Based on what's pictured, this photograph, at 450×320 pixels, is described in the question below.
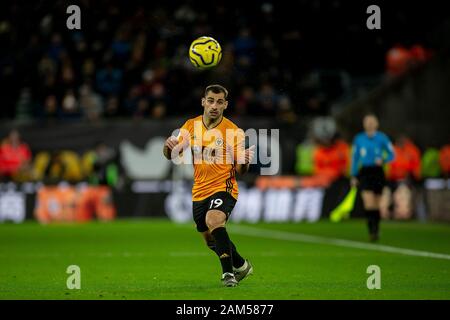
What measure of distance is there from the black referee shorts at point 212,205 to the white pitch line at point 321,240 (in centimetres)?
489

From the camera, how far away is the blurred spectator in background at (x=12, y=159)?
87.1ft

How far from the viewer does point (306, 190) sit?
26.0 m

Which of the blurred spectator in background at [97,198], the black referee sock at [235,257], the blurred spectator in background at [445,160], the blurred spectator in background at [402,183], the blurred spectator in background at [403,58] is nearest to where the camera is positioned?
the black referee sock at [235,257]

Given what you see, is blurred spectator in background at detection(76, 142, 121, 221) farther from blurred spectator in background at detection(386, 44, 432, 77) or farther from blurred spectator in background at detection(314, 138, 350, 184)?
blurred spectator in background at detection(386, 44, 432, 77)

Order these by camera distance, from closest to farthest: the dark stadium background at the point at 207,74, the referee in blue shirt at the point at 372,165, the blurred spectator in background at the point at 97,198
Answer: the referee in blue shirt at the point at 372,165 < the blurred spectator in background at the point at 97,198 < the dark stadium background at the point at 207,74

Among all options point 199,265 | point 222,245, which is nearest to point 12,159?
point 199,265

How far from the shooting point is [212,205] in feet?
34.7

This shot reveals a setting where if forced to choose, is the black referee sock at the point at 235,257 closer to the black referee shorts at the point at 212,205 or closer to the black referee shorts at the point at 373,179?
the black referee shorts at the point at 212,205

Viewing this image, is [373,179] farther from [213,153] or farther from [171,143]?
[171,143]

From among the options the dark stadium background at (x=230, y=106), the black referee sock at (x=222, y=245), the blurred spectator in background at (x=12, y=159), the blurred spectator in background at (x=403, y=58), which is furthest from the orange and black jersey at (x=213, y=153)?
the blurred spectator in background at (x=403, y=58)

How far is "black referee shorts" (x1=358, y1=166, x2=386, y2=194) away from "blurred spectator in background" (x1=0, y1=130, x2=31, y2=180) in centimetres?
1142

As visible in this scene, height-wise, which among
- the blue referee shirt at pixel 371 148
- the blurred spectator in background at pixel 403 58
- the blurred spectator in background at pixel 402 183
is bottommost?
the blurred spectator in background at pixel 402 183

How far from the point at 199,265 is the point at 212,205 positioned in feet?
10.2
